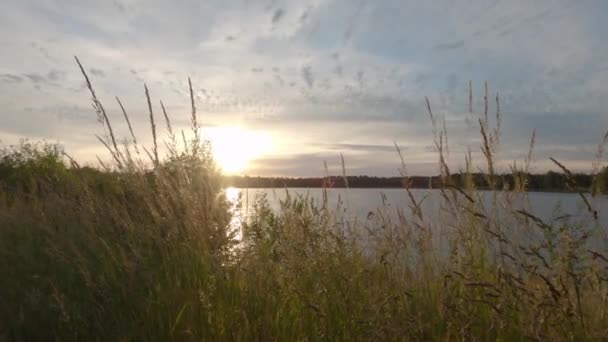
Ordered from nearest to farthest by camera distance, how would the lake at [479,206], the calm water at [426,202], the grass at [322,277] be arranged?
the grass at [322,277] → the lake at [479,206] → the calm water at [426,202]

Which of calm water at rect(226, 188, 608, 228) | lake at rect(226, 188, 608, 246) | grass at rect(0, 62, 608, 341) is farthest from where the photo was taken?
calm water at rect(226, 188, 608, 228)

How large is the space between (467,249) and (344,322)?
1110 millimetres

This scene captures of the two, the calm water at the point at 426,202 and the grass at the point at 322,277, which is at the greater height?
the calm water at the point at 426,202

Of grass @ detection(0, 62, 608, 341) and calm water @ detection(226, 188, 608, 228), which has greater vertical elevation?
calm water @ detection(226, 188, 608, 228)

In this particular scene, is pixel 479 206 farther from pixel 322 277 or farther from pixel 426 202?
pixel 322 277

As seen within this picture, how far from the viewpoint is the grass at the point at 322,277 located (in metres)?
2.34

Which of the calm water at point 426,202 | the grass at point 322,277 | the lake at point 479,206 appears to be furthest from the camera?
the calm water at point 426,202

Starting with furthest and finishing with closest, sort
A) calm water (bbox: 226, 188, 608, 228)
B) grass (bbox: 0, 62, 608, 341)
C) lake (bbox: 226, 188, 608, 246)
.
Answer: calm water (bbox: 226, 188, 608, 228) → lake (bbox: 226, 188, 608, 246) → grass (bbox: 0, 62, 608, 341)

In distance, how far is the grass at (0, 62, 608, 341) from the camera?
234 cm

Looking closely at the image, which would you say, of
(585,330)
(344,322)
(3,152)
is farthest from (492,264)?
(3,152)

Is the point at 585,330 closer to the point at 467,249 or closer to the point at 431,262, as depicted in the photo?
the point at 467,249

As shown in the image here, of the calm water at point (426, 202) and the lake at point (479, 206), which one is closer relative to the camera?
the lake at point (479, 206)

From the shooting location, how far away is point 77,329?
301cm

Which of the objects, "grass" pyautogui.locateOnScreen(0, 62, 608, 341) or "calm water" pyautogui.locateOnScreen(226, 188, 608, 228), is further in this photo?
"calm water" pyautogui.locateOnScreen(226, 188, 608, 228)
